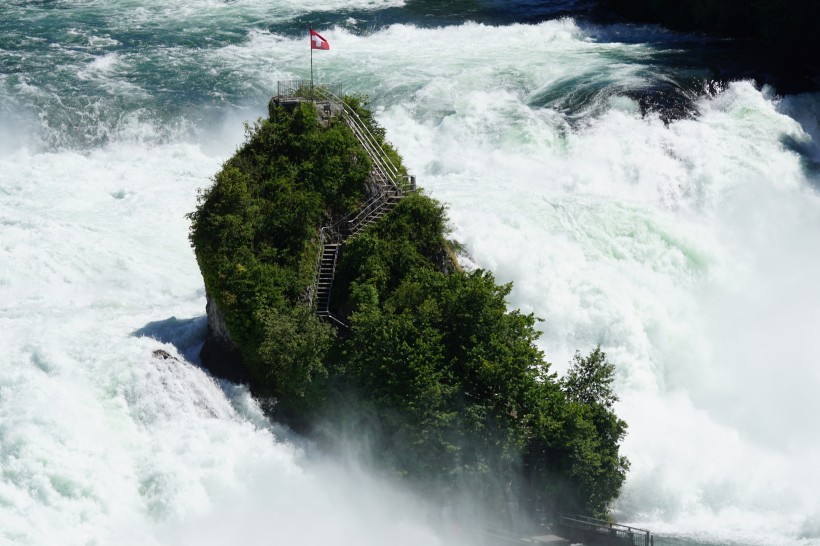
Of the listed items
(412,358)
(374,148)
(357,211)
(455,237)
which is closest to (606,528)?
Result: (412,358)

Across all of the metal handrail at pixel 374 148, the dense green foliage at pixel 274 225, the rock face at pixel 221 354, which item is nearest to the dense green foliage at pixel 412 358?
the dense green foliage at pixel 274 225

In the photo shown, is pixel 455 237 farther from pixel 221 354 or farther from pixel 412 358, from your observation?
pixel 221 354

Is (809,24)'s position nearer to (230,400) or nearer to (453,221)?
(453,221)

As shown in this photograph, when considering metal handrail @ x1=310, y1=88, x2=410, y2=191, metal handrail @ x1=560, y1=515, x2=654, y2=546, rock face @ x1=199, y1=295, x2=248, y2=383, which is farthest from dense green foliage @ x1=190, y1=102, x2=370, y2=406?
metal handrail @ x1=560, y1=515, x2=654, y2=546

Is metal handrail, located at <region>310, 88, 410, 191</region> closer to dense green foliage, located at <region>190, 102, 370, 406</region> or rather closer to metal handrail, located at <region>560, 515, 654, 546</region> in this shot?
dense green foliage, located at <region>190, 102, 370, 406</region>

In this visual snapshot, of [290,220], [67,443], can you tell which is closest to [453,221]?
[290,220]
